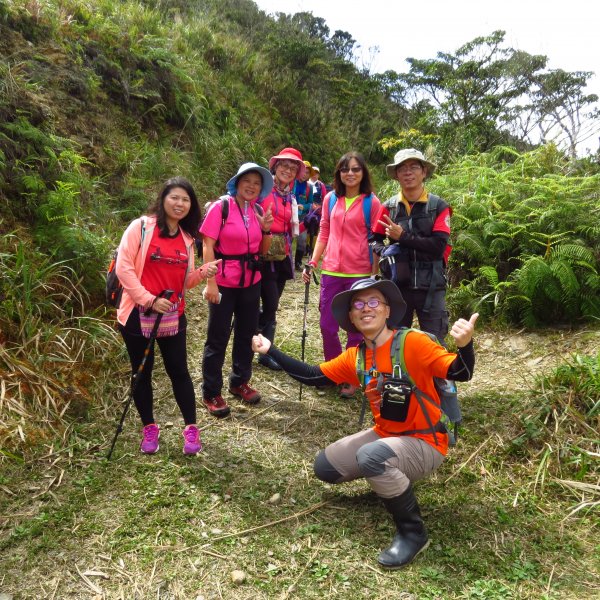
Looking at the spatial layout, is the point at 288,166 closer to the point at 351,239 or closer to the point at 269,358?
the point at 351,239

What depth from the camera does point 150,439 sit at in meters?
4.09

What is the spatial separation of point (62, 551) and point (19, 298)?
96.9 inches

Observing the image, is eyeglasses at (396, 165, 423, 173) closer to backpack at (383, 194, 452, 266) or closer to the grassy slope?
backpack at (383, 194, 452, 266)

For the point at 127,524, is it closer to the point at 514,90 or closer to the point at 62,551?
the point at 62,551

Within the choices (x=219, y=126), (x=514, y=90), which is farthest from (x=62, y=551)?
(x=514, y=90)

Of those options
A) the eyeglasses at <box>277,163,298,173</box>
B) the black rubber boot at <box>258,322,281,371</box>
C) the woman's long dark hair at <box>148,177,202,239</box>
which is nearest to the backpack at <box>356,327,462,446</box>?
the woman's long dark hair at <box>148,177,202,239</box>

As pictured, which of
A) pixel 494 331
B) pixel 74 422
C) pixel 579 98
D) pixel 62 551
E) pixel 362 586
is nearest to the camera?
pixel 362 586

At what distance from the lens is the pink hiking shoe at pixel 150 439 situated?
4.06 meters

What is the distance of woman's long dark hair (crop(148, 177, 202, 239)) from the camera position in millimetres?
3715

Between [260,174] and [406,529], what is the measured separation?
3.12 meters

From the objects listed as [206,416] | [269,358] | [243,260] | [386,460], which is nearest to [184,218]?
[243,260]

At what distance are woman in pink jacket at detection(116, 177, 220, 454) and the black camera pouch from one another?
66.4 inches

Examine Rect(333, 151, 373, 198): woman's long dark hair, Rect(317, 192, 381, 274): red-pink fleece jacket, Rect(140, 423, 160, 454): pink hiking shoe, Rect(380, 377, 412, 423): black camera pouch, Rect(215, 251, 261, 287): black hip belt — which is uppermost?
Rect(333, 151, 373, 198): woman's long dark hair

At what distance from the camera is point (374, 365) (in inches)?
129
